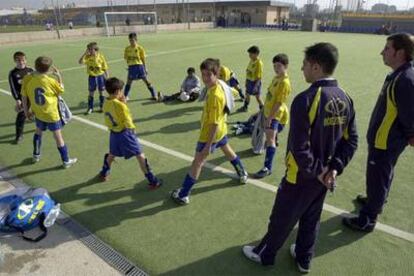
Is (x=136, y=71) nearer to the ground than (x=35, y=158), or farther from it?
farther from it

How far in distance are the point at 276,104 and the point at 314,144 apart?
245 cm

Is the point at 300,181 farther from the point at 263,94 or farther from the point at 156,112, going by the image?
the point at 263,94

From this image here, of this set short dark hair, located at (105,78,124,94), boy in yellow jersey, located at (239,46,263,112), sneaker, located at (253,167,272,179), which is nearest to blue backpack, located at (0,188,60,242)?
short dark hair, located at (105,78,124,94)

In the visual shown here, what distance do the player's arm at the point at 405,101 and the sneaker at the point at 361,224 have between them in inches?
Result: 51.1

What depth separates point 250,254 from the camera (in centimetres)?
368

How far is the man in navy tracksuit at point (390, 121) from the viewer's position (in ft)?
11.2

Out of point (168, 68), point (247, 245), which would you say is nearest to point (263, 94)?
point (168, 68)

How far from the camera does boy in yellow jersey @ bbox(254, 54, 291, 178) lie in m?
5.11

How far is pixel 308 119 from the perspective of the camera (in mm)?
2600

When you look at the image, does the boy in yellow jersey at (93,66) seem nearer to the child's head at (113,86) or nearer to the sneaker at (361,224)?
the child's head at (113,86)

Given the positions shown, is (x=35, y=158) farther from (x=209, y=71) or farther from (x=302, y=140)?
(x=302, y=140)

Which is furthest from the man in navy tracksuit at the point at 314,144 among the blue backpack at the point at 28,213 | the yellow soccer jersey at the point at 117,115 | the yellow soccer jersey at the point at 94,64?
the yellow soccer jersey at the point at 94,64

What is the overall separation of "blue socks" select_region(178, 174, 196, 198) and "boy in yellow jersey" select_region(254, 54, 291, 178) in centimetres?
138

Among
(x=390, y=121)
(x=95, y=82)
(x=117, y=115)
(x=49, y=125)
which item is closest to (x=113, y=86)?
(x=117, y=115)
